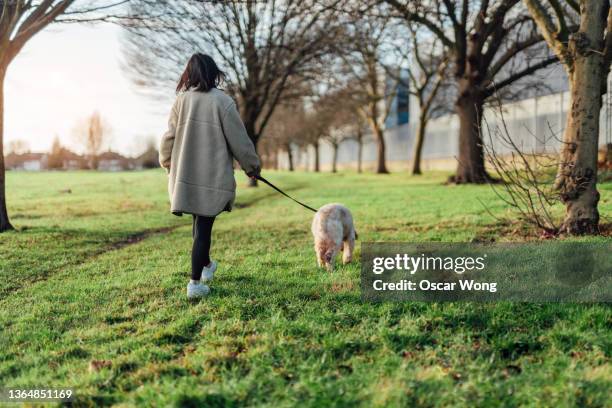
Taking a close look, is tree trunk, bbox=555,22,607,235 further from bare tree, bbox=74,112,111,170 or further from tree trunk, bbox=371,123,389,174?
bare tree, bbox=74,112,111,170

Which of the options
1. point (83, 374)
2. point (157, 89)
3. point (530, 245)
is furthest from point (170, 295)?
point (157, 89)

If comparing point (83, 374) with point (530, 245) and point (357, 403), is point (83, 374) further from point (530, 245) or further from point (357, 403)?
point (530, 245)

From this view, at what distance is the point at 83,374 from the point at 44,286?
9.69 ft

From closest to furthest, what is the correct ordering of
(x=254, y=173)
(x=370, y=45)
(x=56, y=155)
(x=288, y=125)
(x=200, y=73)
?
(x=200, y=73) → (x=254, y=173) → (x=370, y=45) → (x=288, y=125) → (x=56, y=155)

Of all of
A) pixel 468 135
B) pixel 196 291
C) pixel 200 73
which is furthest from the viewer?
pixel 468 135

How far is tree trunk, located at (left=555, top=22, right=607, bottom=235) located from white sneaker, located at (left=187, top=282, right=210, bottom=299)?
5.19m

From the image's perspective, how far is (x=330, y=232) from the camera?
589 cm

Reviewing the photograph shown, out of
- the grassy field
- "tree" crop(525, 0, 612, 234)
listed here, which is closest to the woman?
the grassy field

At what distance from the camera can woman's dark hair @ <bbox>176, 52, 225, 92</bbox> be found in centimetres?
486

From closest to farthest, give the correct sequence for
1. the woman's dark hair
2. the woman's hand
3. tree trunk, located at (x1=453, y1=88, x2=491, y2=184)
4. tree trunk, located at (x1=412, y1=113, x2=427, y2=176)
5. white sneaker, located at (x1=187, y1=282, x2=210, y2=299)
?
the woman's dark hair → white sneaker, located at (x1=187, y1=282, x2=210, y2=299) → the woman's hand → tree trunk, located at (x1=453, y1=88, x2=491, y2=184) → tree trunk, located at (x1=412, y1=113, x2=427, y2=176)

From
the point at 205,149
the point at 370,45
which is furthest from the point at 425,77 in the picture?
the point at 205,149

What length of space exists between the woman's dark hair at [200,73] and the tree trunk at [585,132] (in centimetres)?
507

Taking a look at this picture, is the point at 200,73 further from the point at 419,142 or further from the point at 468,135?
the point at 419,142

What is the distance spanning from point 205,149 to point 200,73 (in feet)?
2.37
